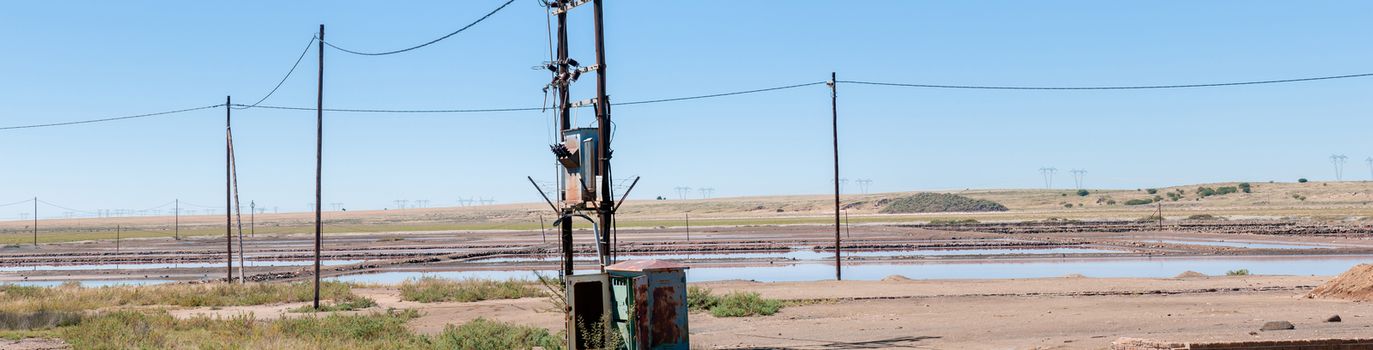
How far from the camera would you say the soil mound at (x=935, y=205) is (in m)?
173

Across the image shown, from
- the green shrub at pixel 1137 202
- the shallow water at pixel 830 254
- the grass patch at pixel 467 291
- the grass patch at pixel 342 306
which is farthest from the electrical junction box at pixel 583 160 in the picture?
the green shrub at pixel 1137 202

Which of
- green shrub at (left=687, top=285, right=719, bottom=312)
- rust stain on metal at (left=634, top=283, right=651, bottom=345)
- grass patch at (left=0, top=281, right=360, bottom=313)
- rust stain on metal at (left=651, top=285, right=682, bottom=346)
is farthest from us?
grass patch at (left=0, top=281, right=360, bottom=313)

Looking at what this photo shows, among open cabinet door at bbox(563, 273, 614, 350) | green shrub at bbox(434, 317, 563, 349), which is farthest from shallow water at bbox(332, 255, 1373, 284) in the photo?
open cabinet door at bbox(563, 273, 614, 350)

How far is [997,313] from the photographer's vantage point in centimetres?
2206

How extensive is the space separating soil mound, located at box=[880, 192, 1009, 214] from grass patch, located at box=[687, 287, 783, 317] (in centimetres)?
14846

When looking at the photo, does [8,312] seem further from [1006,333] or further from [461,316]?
[1006,333]

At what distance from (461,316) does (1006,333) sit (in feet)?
41.2

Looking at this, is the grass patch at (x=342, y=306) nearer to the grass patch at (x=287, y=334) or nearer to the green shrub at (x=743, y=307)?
the grass patch at (x=287, y=334)

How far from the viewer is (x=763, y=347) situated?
17.7 m

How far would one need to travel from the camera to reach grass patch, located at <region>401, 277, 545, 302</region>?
29844 mm

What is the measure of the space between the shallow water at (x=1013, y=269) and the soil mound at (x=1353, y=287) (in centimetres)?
1310

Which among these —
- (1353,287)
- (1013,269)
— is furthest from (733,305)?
(1013,269)

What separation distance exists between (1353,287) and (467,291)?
21.2 meters

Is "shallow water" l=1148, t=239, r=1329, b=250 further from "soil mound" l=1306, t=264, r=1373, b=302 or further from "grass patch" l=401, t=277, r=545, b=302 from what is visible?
"grass patch" l=401, t=277, r=545, b=302
